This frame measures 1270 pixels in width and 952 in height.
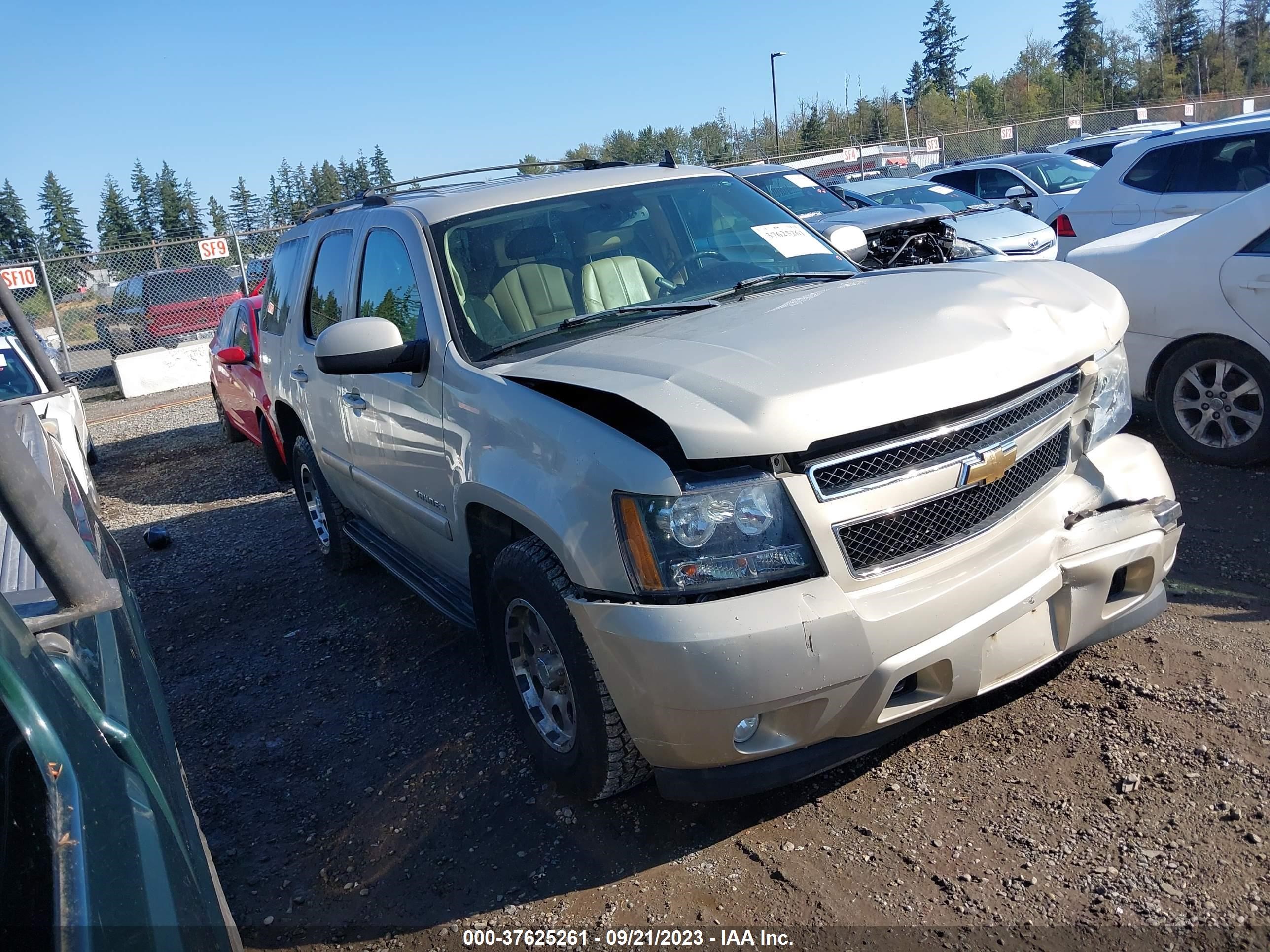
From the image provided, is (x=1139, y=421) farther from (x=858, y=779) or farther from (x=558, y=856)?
(x=558, y=856)

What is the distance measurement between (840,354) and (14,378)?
796cm

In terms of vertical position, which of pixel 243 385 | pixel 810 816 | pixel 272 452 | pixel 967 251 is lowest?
pixel 810 816

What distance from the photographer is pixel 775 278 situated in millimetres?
3854

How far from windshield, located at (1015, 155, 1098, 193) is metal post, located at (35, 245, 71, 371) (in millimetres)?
16605

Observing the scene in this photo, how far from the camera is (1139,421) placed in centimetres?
657

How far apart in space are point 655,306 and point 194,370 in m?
16.4

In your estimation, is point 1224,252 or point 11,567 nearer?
point 11,567

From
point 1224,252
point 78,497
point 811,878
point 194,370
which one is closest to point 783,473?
point 811,878

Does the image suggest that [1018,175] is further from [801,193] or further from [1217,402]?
[1217,402]

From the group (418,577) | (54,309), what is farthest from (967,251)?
(54,309)

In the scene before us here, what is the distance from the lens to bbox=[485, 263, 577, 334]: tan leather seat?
359 centimetres

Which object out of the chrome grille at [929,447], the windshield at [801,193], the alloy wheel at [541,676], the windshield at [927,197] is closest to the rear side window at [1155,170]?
the windshield at [801,193]

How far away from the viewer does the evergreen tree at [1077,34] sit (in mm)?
78438

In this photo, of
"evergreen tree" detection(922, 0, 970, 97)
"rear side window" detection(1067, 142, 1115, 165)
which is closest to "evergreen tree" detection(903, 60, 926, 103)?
"evergreen tree" detection(922, 0, 970, 97)
